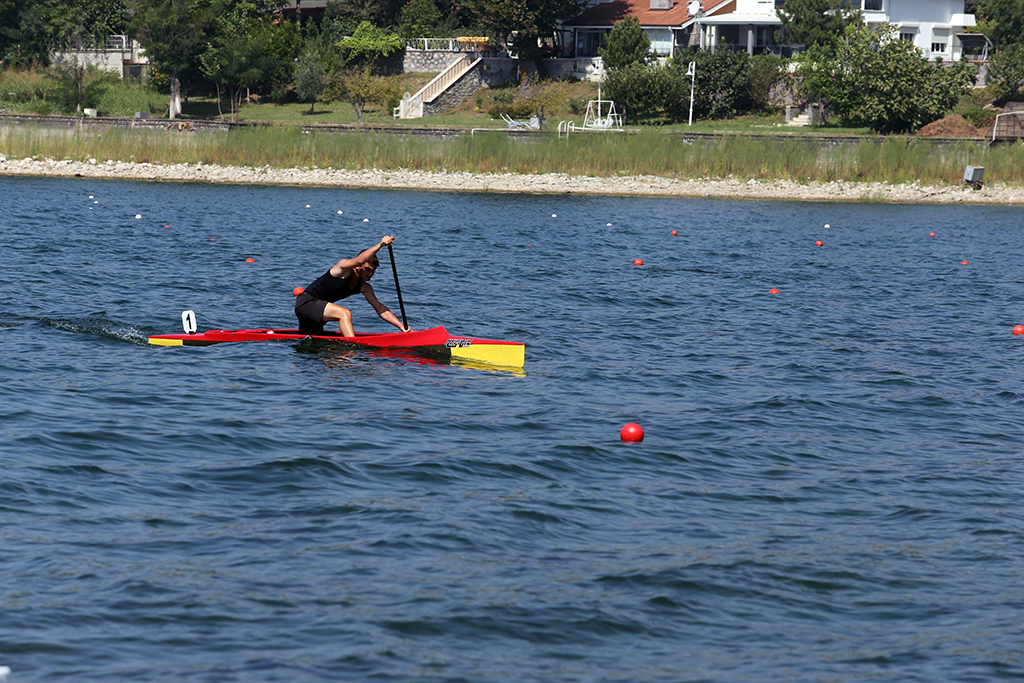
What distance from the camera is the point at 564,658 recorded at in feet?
20.7

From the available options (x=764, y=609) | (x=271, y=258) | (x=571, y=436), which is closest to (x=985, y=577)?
(x=764, y=609)

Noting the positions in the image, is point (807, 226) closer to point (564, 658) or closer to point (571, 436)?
point (571, 436)

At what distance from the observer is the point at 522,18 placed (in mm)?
61719

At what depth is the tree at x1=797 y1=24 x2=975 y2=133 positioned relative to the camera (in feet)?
162

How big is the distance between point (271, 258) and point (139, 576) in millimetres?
16867

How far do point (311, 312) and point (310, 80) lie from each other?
50.0 meters

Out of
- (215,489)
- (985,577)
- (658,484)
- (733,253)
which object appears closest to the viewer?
(985,577)

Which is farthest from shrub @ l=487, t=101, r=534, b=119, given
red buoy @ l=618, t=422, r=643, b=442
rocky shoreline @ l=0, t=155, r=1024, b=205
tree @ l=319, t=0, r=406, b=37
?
red buoy @ l=618, t=422, r=643, b=442

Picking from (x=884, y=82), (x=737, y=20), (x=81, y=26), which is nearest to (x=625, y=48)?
(x=737, y=20)

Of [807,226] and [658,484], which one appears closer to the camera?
[658,484]

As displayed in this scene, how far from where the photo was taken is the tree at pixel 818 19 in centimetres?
5806

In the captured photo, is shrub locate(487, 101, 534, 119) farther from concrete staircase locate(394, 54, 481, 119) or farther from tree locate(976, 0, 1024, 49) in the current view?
tree locate(976, 0, 1024, 49)

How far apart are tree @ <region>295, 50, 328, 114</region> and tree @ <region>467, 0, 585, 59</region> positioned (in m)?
9.69

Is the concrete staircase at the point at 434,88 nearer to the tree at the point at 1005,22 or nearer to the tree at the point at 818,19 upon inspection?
the tree at the point at 818,19
